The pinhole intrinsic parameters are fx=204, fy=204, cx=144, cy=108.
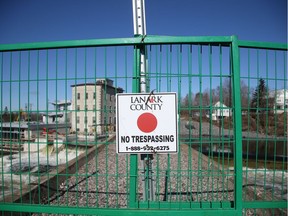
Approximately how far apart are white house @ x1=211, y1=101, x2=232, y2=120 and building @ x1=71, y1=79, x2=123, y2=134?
1266 mm

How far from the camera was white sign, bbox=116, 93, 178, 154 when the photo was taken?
253cm

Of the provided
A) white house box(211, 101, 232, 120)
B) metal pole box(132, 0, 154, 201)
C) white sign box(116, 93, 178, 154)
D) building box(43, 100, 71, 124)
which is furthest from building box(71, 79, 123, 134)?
white house box(211, 101, 232, 120)

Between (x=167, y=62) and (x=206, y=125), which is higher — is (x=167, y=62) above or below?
above

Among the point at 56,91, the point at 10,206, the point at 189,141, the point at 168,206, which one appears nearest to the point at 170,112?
the point at 189,141

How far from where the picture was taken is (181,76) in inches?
100

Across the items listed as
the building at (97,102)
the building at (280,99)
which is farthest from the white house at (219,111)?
the building at (97,102)

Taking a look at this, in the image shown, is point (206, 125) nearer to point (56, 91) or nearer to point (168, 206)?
point (168, 206)

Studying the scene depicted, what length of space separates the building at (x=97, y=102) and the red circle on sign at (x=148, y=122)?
17.3 inches

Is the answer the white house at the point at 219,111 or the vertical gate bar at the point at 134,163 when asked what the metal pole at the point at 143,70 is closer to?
the vertical gate bar at the point at 134,163

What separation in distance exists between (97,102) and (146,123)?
72cm

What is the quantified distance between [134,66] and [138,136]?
882 mm

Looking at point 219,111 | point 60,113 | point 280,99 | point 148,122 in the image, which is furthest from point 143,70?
point 280,99

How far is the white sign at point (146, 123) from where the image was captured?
253cm

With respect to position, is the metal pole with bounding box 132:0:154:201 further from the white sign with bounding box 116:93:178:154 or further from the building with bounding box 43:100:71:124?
the building with bounding box 43:100:71:124
